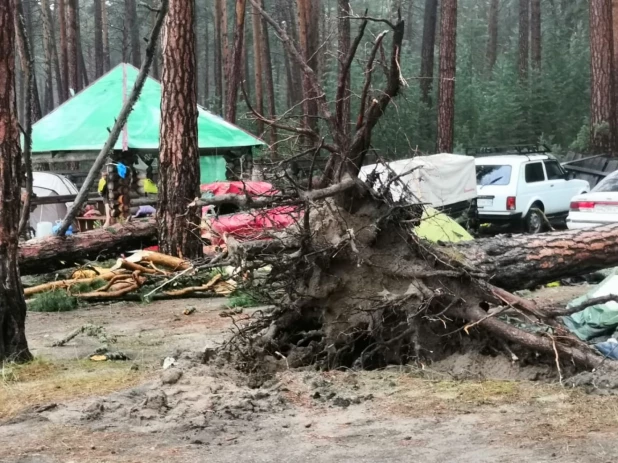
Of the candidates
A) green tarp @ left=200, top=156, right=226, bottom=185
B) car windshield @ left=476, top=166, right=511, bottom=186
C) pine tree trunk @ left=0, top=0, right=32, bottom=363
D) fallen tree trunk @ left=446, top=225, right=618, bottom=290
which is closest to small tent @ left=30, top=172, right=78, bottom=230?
green tarp @ left=200, top=156, right=226, bottom=185

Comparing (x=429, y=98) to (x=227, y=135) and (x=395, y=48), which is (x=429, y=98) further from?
(x=395, y=48)

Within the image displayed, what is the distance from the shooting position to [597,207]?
14000mm

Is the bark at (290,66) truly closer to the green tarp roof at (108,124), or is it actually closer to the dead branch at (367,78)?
the green tarp roof at (108,124)

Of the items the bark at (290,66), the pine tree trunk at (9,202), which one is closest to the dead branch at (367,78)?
the pine tree trunk at (9,202)

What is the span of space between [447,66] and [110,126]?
915cm

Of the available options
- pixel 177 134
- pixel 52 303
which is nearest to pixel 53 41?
pixel 177 134

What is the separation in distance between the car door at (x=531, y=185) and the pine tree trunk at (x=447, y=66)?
11.1 ft

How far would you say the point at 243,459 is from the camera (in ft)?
14.9

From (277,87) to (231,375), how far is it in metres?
53.8

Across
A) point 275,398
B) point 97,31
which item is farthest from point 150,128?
point 97,31

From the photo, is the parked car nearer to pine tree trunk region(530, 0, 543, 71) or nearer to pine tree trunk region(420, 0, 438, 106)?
pine tree trunk region(420, 0, 438, 106)

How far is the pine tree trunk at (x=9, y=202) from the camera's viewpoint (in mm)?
6781

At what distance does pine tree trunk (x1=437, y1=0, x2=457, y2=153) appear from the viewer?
2223cm

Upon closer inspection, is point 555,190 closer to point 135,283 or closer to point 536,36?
point 135,283
